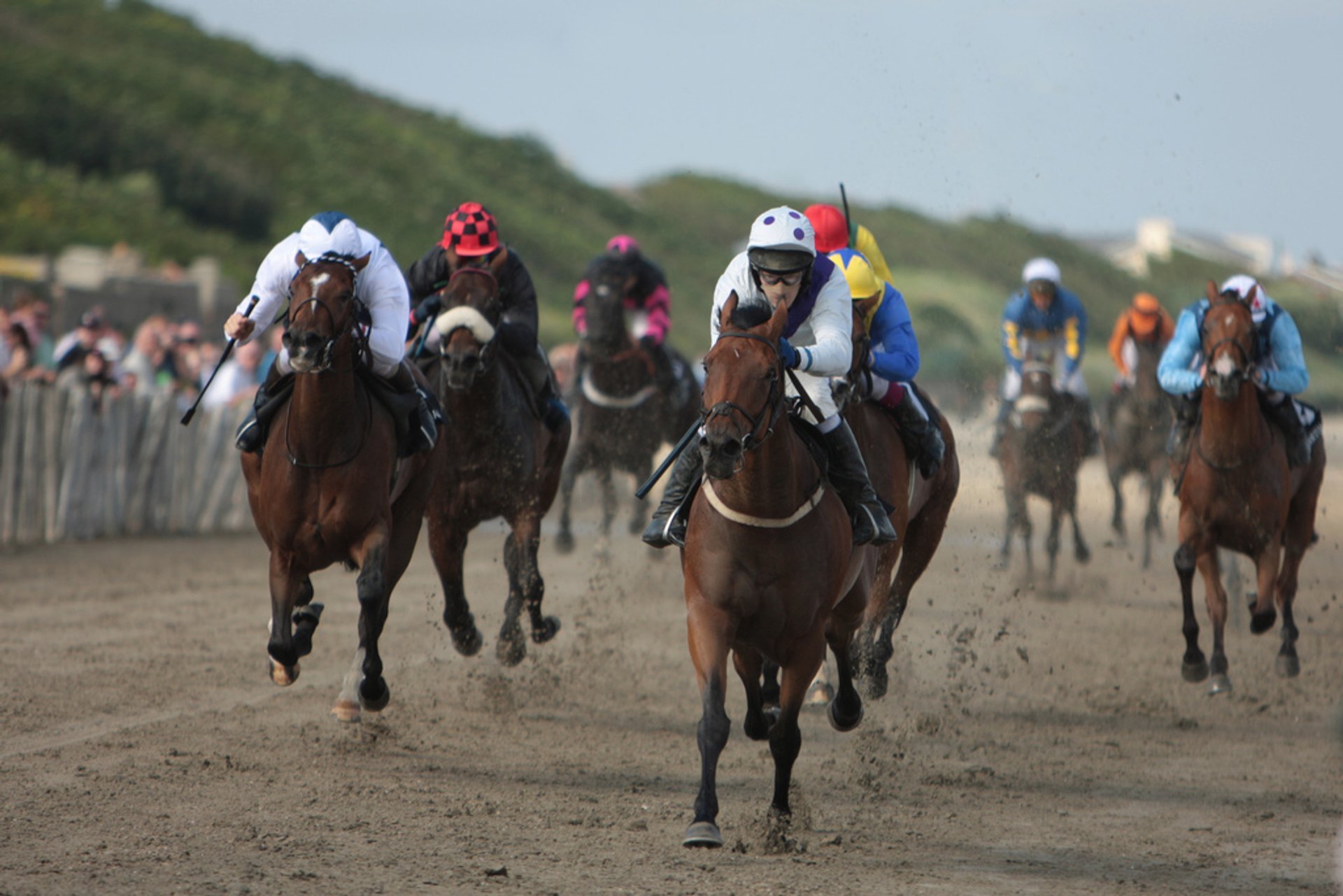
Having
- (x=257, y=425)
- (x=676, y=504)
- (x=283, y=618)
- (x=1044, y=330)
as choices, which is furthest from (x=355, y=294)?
(x=1044, y=330)

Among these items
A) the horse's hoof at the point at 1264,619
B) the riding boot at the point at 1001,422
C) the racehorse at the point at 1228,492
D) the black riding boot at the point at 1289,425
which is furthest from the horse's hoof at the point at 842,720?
the riding boot at the point at 1001,422

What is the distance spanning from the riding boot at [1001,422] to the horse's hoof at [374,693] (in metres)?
8.16

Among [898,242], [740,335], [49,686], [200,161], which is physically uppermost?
[898,242]

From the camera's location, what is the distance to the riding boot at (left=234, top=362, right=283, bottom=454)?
7.45 meters

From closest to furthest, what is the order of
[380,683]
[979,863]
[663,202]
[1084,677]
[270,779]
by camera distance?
[979,863], [270,779], [380,683], [1084,677], [663,202]

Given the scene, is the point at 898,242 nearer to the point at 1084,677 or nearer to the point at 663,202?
the point at 663,202

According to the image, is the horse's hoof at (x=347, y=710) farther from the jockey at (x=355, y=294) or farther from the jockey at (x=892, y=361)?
the jockey at (x=892, y=361)

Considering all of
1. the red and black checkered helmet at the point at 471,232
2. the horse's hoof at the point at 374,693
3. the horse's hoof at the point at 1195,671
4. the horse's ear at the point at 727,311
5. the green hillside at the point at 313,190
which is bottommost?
the horse's hoof at the point at 374,693

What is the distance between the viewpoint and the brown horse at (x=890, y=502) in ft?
25.2

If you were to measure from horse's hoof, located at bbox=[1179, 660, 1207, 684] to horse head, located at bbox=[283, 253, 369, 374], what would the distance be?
210 inches

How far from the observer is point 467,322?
27.2 ft

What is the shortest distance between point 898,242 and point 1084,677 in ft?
163

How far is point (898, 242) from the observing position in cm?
5934

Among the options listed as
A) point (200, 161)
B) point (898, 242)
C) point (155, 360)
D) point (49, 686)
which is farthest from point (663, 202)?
point (49, 686)
